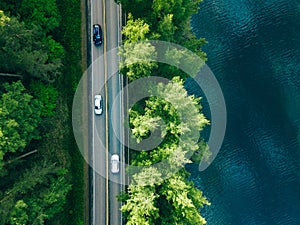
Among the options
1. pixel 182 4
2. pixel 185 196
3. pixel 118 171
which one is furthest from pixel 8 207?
pixel 182 4

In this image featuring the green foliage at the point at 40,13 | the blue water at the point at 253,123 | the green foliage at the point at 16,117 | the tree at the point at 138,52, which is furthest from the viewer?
the blue water at the point at 253,123

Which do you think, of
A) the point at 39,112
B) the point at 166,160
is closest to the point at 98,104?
the point at 39,112

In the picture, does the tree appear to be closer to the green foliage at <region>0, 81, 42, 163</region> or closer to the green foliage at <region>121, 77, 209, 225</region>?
the green foliage at <region>121, 77, 209, 225</region>

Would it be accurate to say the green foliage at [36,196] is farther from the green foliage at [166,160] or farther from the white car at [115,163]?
the green foliage at [166,160]

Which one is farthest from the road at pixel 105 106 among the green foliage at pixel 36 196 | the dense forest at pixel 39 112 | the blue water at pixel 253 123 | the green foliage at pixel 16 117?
the blue water at pixel 253 123

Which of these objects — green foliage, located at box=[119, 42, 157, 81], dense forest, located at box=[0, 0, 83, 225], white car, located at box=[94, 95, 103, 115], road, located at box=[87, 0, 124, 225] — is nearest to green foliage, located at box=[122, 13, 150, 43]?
green foliage, located at box=[119, 42, 157, 81]

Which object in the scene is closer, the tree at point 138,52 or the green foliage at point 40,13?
the tree at point 138,52

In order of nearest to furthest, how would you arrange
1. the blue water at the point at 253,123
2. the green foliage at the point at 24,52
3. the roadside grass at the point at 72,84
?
the green foliage at the point at 24,52
the roadside grass at the point at 72,84
the blue water at the point at 253,123

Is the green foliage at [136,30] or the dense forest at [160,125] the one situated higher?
the green foliage at [136,30]
